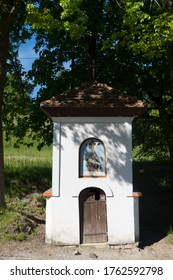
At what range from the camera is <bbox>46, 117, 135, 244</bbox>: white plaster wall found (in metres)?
10.8

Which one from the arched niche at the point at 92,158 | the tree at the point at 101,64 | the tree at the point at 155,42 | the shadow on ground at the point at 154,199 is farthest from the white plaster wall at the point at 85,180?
the tree at the point at 101,64

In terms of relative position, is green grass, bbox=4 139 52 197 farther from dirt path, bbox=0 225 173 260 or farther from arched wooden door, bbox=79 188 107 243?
arched wooden door, bbox=79 188 107 243

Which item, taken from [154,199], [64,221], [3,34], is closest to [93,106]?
[64,221]

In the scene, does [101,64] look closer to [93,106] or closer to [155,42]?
[155,42]

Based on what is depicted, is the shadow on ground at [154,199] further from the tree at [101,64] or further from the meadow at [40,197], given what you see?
the tree at [101,64]

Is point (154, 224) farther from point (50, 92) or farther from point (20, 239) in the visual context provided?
point (50, 92)

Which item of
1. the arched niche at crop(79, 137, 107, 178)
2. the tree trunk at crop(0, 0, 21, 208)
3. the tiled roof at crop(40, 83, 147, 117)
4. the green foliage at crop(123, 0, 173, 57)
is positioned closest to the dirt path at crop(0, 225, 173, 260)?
the arched niche at crop(79, 137, 107, 178)

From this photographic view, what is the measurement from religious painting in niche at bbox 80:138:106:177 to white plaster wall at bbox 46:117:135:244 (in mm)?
141

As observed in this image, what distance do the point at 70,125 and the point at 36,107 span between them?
6087 millimetres

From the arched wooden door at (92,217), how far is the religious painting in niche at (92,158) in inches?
21.6

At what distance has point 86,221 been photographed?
1092 centimetres

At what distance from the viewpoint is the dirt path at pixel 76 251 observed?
382 inches

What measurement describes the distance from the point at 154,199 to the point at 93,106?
30.7ft

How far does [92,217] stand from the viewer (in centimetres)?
1096
